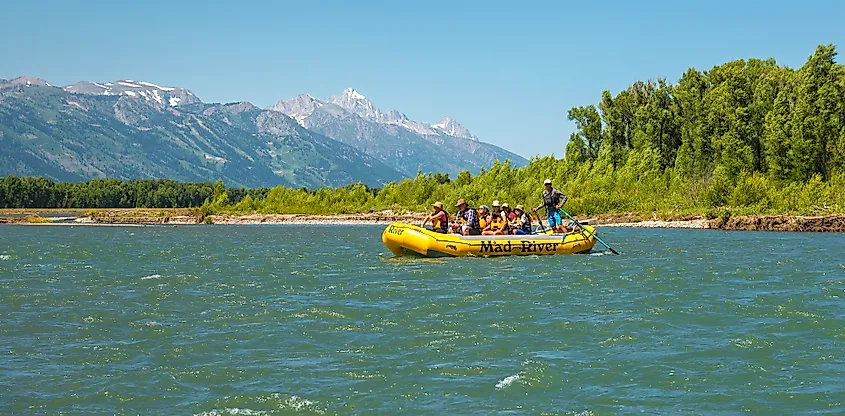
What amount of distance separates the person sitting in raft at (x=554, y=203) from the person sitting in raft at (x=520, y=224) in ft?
2.04

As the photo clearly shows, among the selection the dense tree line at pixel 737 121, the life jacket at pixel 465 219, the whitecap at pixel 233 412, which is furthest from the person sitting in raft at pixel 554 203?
the dense tree line at pixel 737 121

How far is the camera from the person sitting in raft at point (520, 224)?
1263 inches

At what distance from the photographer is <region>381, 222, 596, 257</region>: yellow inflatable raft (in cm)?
3008

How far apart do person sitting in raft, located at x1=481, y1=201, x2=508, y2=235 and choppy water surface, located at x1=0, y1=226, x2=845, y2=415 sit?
16.9 feet

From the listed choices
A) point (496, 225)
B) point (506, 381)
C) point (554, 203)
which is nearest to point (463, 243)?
point (496, 225)

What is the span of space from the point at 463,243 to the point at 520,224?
3562mm

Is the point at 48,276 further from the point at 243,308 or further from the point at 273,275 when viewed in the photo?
the point at 243,308

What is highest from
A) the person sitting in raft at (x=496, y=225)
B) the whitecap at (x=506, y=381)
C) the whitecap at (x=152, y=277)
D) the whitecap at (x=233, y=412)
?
the person sitting in raft at (x=496, y=225)

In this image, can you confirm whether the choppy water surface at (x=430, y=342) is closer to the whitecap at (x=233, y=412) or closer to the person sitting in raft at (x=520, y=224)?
the whitecap at (x=233, y=412)

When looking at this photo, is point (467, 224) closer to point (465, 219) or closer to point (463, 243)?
point (465, 219)

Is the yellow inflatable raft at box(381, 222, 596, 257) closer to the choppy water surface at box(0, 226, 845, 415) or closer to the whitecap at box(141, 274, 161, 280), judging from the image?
the choppy water surface at box(0, 226, 845, 415)

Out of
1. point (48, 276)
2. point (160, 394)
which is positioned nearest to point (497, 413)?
point (160, 394)

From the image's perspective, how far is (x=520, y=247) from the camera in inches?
1212

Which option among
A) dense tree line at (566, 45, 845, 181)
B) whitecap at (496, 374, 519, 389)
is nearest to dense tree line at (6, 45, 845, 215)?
dense tree line at (566, 45, 845, 181)
